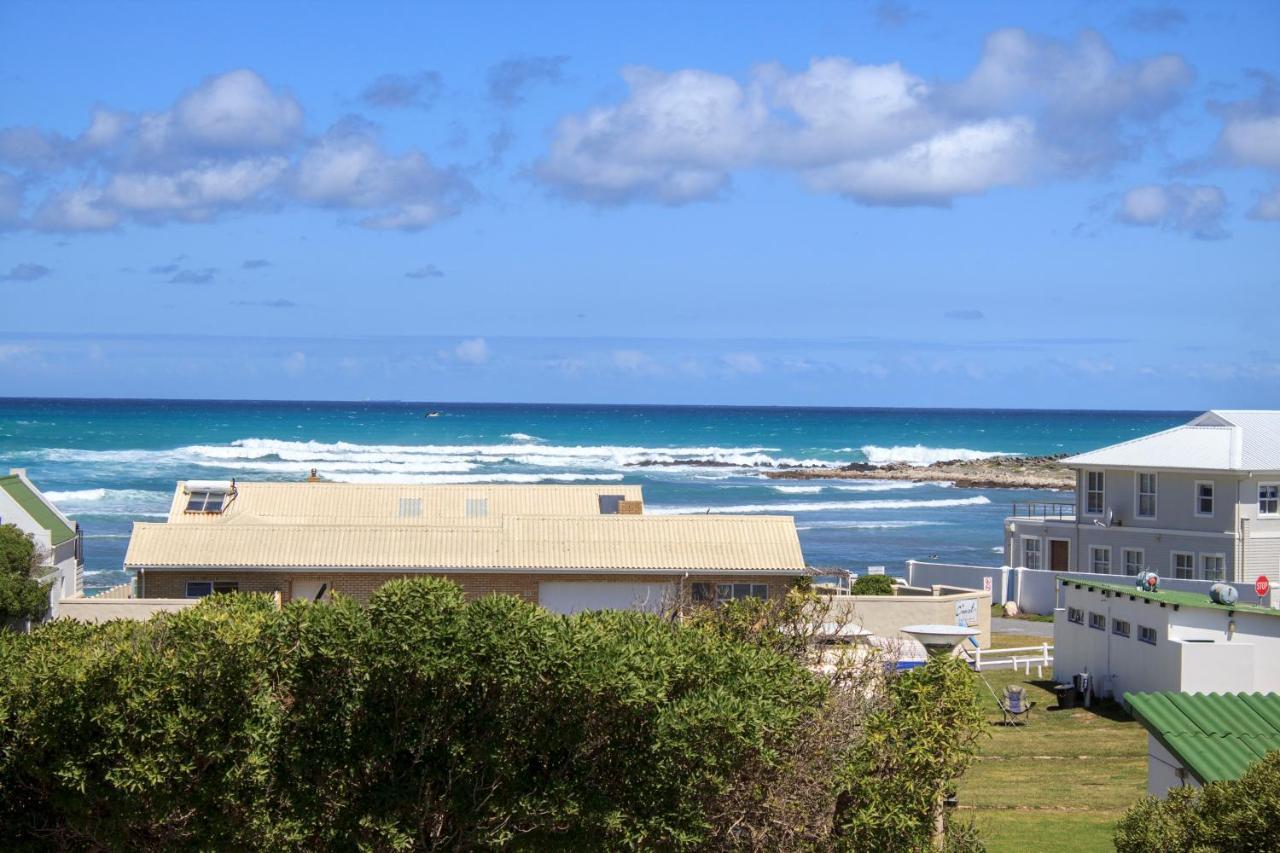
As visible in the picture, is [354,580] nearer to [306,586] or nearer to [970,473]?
[306,586]

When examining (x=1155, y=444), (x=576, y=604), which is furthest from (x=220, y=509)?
(x=1155, y=444)

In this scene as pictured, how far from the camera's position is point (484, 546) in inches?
1209

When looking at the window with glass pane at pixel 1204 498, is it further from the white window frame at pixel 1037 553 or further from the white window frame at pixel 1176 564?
the white window frame at pixel 1037 553

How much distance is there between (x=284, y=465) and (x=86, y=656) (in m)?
104

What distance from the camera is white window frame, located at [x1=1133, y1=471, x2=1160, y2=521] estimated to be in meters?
40.5

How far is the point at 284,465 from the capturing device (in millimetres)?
114250

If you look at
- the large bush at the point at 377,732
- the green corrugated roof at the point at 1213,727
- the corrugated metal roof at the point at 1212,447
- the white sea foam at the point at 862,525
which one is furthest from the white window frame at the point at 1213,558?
the white sea foam at the point at 862,525

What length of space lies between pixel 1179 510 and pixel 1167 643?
15107 millimetres

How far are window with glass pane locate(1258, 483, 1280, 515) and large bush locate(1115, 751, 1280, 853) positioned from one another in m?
30.6

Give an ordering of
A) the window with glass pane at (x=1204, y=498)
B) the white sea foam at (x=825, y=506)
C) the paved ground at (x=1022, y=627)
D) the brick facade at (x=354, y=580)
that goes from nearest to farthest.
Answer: the brick facade at (x=354, y=580)
the paved ground at (x=1022, y=627)
the window with glass pane at (x=1204, y=498)
the white sea foam at (x=825, y=506)

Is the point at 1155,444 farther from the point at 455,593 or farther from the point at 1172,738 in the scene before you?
the point at 455,593

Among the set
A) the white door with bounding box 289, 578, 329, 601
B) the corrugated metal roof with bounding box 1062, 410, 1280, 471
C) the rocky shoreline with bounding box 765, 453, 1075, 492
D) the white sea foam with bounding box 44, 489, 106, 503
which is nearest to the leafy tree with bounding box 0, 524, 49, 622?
the white door with bounding box 289, 578, 329, 601

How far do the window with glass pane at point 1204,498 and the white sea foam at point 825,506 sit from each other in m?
39.6

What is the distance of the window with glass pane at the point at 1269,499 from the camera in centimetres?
3881
